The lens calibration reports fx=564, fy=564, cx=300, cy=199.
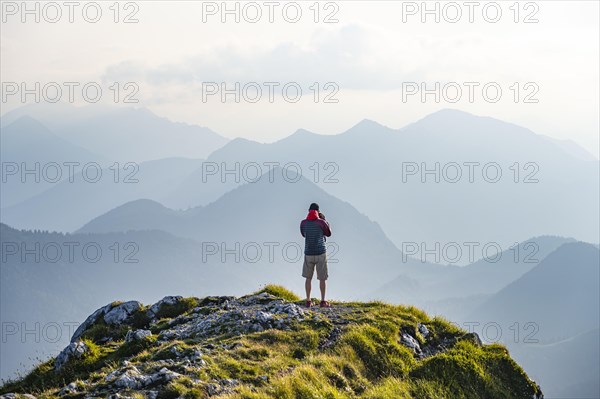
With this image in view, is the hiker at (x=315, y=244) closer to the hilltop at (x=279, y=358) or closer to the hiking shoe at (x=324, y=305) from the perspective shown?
the hiking shoe at (x=324, y=305)

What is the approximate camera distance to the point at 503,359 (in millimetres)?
20078

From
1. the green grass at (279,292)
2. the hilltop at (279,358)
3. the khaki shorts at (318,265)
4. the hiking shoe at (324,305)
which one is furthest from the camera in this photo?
the green grass at (279,292)

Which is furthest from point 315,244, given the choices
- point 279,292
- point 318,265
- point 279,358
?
point 279,358

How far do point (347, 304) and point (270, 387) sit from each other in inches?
477

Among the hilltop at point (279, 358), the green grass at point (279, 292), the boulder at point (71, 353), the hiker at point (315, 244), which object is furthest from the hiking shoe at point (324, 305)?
the boulder at point (71, 353)

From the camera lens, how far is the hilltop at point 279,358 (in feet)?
50.7

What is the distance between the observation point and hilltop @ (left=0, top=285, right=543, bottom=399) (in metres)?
15.5

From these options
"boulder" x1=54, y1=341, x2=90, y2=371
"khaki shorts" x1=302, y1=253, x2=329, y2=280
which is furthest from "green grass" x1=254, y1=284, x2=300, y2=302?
"boulder" x1=54, y1=341, x2=90, y2=371

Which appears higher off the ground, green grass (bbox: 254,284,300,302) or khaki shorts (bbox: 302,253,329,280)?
khaki shorts (bbox: 302,253,329,280)

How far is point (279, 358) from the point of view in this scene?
58.0 feet

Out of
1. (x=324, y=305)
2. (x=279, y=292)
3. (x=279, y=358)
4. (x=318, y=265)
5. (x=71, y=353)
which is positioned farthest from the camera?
(x=279, y=292)

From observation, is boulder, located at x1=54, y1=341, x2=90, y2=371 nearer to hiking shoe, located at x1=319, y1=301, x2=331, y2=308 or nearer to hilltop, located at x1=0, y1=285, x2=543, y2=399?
hilltop, located at x1=0, y1=285, x2=543, y2=399

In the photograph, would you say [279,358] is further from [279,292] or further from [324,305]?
[279,292]

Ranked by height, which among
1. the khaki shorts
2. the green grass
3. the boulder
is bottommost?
the boulder
